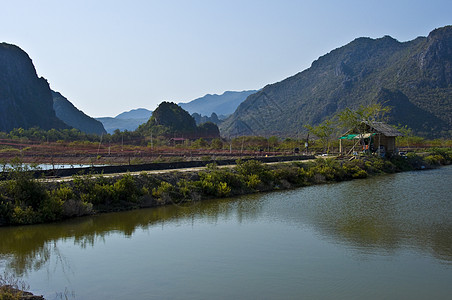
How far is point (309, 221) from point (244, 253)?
479 centimetres

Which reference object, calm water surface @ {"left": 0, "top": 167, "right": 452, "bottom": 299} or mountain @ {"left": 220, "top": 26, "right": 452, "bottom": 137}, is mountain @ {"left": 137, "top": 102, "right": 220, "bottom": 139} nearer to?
mountain @ {"left": 220, "top": 26, "right": 452, "bottom": 137}

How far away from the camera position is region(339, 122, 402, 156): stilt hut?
39.7m

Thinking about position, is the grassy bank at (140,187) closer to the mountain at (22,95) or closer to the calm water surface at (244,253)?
the calm water surface at (244,253)

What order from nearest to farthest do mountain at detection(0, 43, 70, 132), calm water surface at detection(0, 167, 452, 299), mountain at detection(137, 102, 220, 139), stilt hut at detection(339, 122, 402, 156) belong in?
calm water surface at detection(0, 167, 452, 299), stilt hut at detection(339, 122, 402, 156), mountain at detection(137, 102, 220, 139), mountain at detection(0, 43, 70, 132)

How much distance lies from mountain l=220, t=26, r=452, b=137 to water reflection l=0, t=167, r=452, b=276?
60.0 meters

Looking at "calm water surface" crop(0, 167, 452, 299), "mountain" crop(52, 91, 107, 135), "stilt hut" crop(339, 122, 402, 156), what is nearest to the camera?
"calm water surface" crop(0, 167, 452, 299)

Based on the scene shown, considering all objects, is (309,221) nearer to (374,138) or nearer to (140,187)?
(140,187)

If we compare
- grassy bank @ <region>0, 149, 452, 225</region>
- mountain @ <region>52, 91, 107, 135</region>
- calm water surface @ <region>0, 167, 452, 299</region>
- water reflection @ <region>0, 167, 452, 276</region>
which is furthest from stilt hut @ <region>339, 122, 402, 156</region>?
mountain @ <region>52, 91, 107, 135</region>

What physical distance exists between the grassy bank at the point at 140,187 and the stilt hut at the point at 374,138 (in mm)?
9169

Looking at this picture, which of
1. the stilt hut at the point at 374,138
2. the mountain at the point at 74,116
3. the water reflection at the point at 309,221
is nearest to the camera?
the water reflection at the point at 309,221

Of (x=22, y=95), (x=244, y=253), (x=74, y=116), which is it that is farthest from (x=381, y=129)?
(x=74, y=116)

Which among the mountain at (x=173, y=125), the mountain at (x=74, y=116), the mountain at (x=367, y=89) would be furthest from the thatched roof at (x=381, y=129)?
the mountain at (x=74, y=116)

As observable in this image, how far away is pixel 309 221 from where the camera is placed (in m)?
15.8

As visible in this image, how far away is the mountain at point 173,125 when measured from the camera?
268ft
